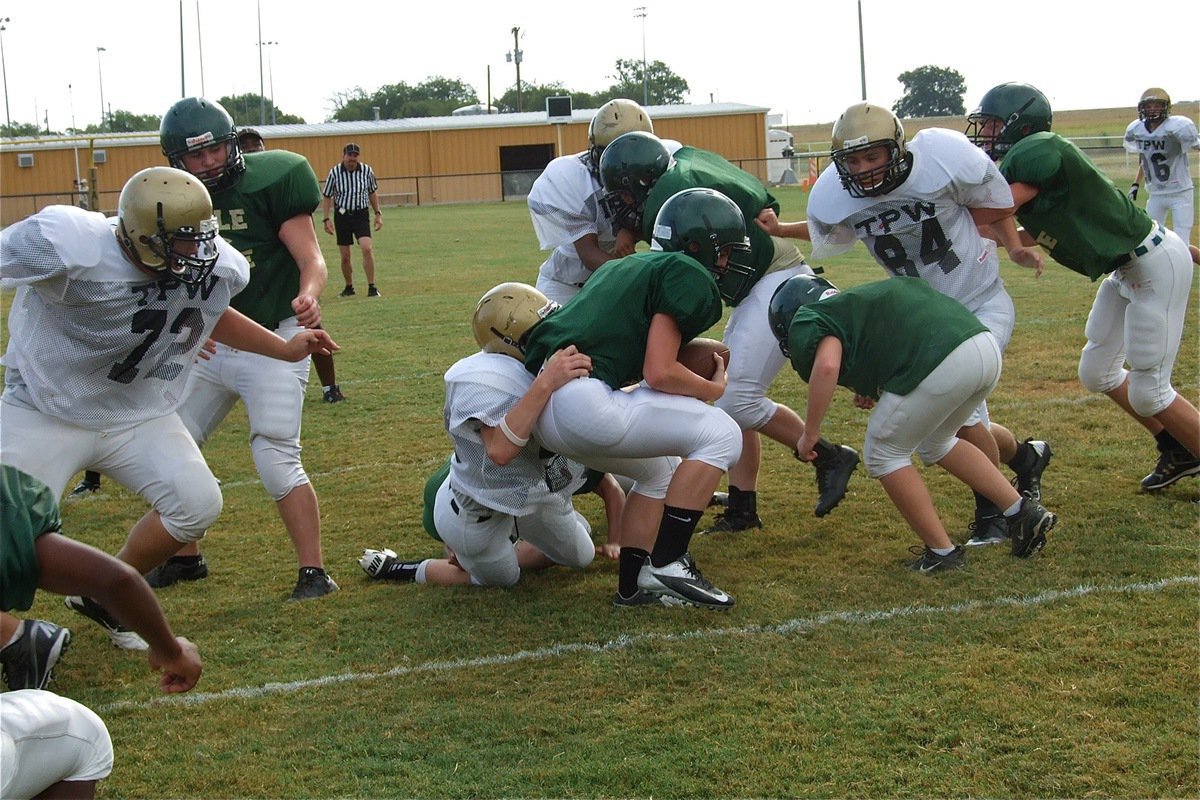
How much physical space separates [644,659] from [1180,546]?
2.31 m

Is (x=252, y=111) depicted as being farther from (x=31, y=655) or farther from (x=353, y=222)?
(x=31, y=655)

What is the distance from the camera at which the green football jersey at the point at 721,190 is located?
5.16 metres

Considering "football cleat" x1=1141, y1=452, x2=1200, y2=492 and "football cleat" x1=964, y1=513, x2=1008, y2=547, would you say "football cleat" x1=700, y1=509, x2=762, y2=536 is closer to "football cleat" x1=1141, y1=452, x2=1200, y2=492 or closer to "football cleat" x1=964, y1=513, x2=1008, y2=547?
"football cleat" x1=964, y1=513, x2=1008, y2=547

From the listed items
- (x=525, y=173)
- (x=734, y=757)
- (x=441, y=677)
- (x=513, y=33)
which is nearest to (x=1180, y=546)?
(x=734, y=757)

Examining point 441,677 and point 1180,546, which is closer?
point 441,677

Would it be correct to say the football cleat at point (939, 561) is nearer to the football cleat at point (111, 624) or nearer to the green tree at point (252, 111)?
the football cleat at point (111, 624)

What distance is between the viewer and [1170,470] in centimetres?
567

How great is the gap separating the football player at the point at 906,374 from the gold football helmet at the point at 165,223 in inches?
84.8

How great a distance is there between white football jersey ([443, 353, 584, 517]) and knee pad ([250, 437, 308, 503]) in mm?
776

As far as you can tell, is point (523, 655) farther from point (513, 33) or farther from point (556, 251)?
point (513, 33)

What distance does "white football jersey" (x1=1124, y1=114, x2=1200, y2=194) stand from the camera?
13070 millimetres

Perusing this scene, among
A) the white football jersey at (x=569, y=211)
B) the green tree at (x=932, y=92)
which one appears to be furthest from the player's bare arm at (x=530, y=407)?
the green tree at (x=932, y=92)

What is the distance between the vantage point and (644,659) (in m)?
4.09

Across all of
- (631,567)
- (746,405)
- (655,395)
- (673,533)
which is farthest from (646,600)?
(746,405)
